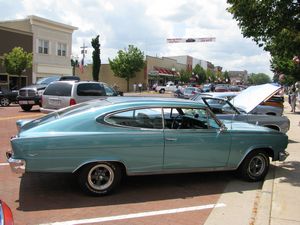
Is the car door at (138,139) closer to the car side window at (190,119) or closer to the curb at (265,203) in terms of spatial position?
the car side window at (190,119)

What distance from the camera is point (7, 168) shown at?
26.7 feet

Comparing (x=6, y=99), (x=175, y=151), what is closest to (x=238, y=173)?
(x=175, y=151)

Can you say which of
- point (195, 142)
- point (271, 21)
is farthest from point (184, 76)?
point (195, 142)

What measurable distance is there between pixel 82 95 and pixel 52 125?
880 cm

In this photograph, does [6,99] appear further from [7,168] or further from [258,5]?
[258,5]

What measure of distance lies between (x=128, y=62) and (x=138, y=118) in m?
59.7

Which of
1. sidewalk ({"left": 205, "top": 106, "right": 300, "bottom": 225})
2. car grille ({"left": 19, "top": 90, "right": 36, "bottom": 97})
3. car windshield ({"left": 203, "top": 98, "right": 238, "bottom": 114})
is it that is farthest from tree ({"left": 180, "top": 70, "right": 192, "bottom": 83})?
sidewalk ({"left": 205, "top": 106, "right": 300, "bottom": 225})

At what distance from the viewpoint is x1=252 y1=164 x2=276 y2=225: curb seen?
5609 millimetres

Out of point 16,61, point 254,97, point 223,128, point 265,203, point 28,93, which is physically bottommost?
point 265,203

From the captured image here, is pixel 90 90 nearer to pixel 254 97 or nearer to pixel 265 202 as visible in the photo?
pixel 254 97

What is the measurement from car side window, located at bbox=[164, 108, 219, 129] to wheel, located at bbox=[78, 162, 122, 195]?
1.23 m

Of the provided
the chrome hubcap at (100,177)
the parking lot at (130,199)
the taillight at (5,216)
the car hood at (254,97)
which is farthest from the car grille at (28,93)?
the taillight at (5,216)

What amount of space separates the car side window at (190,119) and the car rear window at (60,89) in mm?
8337

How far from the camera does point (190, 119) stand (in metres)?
7.18
